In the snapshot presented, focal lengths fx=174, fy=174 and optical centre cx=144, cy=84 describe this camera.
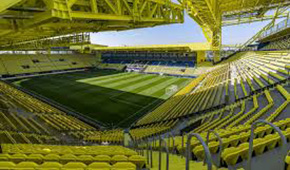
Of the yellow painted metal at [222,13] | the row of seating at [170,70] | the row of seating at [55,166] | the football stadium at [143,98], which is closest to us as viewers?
the row of seating at [55,166]

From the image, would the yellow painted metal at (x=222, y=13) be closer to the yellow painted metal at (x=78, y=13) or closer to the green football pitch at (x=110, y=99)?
the yellow painted metal at (x=78, y=13)

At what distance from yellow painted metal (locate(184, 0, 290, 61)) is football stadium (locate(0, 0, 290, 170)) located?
16cm

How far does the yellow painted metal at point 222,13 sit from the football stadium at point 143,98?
0.16m

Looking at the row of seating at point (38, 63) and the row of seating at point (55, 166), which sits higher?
the row of seating at point (38, 63)

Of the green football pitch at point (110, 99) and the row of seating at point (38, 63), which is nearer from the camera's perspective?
the green football pitch at point (110, 99)

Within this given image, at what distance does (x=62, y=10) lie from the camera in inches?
137

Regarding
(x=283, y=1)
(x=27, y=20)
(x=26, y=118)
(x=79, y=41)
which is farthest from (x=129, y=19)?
(x=283, y=1)

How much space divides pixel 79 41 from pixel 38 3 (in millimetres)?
14422

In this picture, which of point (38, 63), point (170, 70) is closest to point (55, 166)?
point (170, 70)

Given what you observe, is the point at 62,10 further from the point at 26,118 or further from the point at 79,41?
the point at 79,41

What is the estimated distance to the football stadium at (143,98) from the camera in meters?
3.17

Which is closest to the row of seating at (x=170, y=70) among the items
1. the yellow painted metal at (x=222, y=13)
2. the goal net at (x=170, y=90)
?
the yellow painted metal at (x=222, y=13)

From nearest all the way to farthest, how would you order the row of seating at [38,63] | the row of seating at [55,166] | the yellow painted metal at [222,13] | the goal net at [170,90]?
the row of seating at [55,166], the yellow painted metal at [222,13], the goal net at [170,90], the row of seating at [38,63]

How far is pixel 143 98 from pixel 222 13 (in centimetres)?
1545
